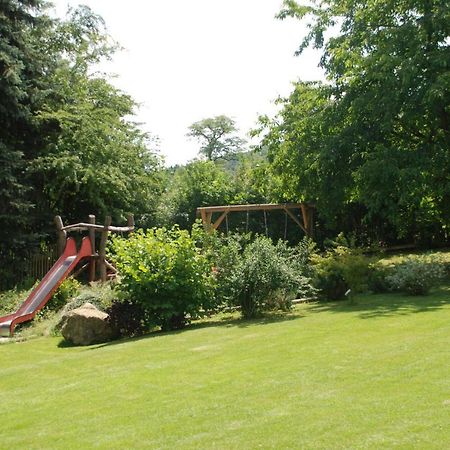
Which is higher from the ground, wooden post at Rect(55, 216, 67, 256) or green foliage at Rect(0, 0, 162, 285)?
green foliage at Rect(0, 0, 162, 285)

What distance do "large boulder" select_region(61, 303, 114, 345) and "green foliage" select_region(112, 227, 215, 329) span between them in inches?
28.9

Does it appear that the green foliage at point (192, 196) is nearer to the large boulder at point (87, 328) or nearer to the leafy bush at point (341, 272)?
the leafy bush at point (341, 272)

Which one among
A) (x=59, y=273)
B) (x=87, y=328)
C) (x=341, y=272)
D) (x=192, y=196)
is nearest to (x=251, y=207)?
(x=192, y=196)

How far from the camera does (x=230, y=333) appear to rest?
11070 mm

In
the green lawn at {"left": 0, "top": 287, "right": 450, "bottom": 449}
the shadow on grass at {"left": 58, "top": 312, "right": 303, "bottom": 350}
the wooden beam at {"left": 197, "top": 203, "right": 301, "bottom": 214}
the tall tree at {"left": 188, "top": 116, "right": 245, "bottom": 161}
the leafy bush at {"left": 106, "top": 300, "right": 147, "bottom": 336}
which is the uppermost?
the tall tree at {"left": 188, "top": 116, "right": 245, "bottom": 161}

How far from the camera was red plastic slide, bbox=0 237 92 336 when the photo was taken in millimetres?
14635

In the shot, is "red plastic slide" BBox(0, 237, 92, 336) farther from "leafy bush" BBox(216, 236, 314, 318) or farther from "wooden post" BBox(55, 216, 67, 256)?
"leafy bush" BBox(216, 236, 314, 318)

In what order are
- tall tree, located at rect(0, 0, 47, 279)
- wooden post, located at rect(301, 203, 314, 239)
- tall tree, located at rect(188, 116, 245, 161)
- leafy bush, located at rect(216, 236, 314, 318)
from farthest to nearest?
tall tree, located at rect(188, 116, 245, 161) → wooden post, located at rect(301, 203, 314, 239) → tall tree, located at rect(0, 0, 47, 279) → leafy bush, located at rect(216, 236, 314, 318)

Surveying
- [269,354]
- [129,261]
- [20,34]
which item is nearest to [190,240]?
[129,261]

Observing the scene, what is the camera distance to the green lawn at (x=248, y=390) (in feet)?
16.6

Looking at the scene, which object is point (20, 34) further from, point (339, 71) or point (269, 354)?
point (269, 354)

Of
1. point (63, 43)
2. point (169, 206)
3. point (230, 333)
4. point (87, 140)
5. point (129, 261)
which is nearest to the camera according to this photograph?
point (230, 333)

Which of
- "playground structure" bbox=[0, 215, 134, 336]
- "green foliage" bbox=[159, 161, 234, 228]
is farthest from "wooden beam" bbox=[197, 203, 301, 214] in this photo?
"green foliage" bbox=[159, 161, 234, 228]

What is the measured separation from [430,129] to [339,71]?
348cm
